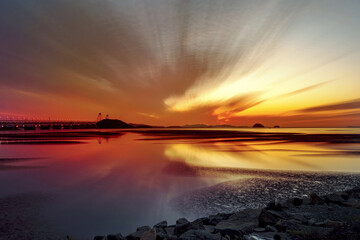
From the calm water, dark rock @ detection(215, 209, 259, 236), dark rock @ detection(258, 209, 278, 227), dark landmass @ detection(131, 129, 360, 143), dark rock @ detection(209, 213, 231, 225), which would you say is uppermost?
dark landmass @ detection(131, 129, 360, 143)

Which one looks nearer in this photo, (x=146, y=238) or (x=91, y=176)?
(x=146, y=238)

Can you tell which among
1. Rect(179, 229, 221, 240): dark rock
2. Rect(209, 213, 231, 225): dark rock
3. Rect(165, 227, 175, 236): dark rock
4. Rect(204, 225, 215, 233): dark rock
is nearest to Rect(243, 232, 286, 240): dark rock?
Rect(179, 229, 221, 240): dark rock

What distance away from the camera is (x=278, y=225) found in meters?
6.83

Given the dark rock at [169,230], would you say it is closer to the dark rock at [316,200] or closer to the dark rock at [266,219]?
the dark rock at [266,219]

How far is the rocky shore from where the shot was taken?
6.28m

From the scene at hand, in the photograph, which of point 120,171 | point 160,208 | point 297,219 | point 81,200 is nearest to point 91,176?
point 120,171

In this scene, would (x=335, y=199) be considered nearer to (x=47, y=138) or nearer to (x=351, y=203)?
(x=351, y=203)

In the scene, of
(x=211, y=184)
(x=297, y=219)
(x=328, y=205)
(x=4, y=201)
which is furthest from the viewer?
(x=211, y=184)

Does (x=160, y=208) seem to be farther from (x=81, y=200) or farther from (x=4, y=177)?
(x=4, y=177)

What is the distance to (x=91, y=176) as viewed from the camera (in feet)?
56.6

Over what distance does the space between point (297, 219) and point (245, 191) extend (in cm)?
457

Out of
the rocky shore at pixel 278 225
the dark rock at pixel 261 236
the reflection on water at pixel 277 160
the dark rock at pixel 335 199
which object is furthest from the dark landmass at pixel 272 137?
the dark rock at pixel 261 236

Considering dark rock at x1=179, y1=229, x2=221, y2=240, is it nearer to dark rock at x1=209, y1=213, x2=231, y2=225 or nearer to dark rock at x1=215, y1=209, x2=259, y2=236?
dark rock at x1=215, y1=209, x2=259, y2=236

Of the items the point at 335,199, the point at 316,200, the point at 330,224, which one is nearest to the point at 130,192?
the point at 316,200
